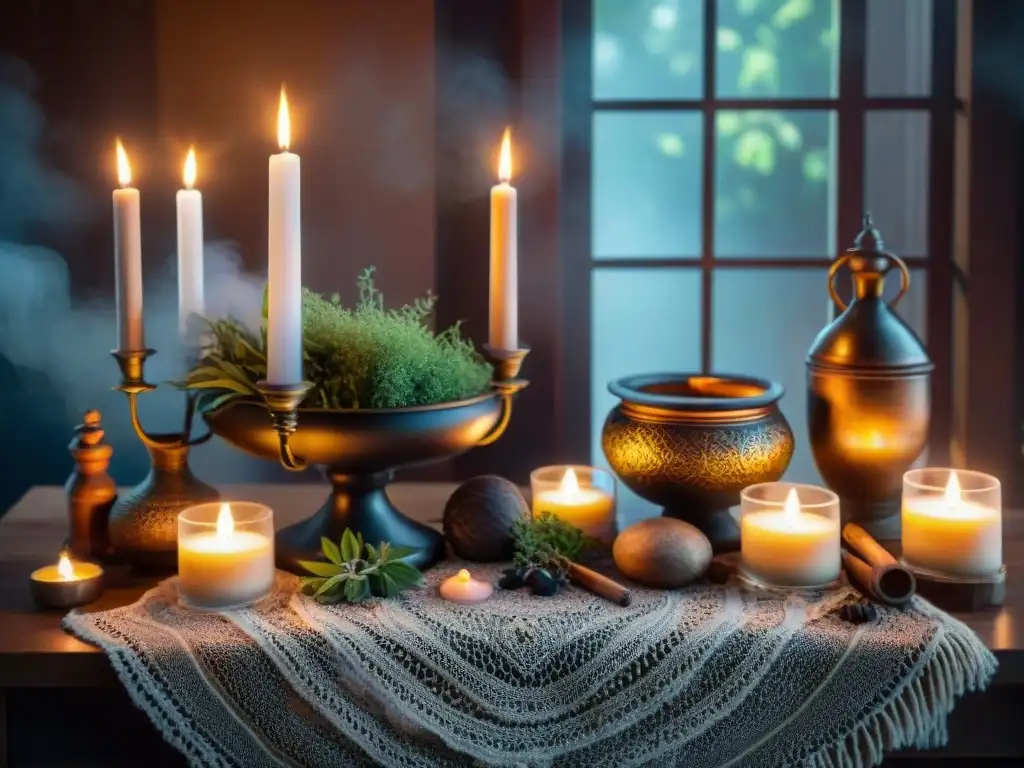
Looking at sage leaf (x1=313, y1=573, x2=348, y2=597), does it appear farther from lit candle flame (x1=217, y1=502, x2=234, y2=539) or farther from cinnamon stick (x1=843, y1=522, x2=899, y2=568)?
cinnamon stick (x1=843, y1=522, x2=899, y2=568)

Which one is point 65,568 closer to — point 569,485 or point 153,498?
point 153,498

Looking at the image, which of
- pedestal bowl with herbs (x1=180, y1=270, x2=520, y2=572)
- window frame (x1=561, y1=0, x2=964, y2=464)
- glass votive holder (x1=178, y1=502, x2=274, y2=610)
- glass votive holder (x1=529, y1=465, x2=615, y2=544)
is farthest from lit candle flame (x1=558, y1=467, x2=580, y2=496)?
window frame (x1=561, y1=0, x2=964, y2=464)

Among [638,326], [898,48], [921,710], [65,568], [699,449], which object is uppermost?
[898,48]

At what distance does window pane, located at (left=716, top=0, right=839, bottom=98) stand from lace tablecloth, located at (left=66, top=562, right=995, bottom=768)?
Answer: 1.28m

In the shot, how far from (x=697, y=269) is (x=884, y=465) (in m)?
0.89

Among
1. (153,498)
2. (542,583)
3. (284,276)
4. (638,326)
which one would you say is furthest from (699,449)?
(638,326)

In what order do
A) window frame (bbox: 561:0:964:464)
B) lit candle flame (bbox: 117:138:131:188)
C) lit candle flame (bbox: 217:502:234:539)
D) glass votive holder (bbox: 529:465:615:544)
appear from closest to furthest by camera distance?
1. lit candle flame (bbox: 217:502:234:539)
2. lit candle flame (bbox: 117:138:131:188)
3. glass votive holder (bbox: 529:465:615:544)
4. window frame (bbox: 561:0:964:464)

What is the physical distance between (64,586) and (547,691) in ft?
1.60

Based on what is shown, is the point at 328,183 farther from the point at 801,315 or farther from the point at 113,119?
the point at 801,315

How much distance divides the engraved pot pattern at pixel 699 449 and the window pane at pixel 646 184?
0.88 meters

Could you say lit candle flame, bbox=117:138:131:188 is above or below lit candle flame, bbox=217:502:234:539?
above

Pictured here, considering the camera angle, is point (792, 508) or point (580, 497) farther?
point (580, 497)

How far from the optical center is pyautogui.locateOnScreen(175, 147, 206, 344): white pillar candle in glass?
1463 mm

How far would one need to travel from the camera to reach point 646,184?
229cm
